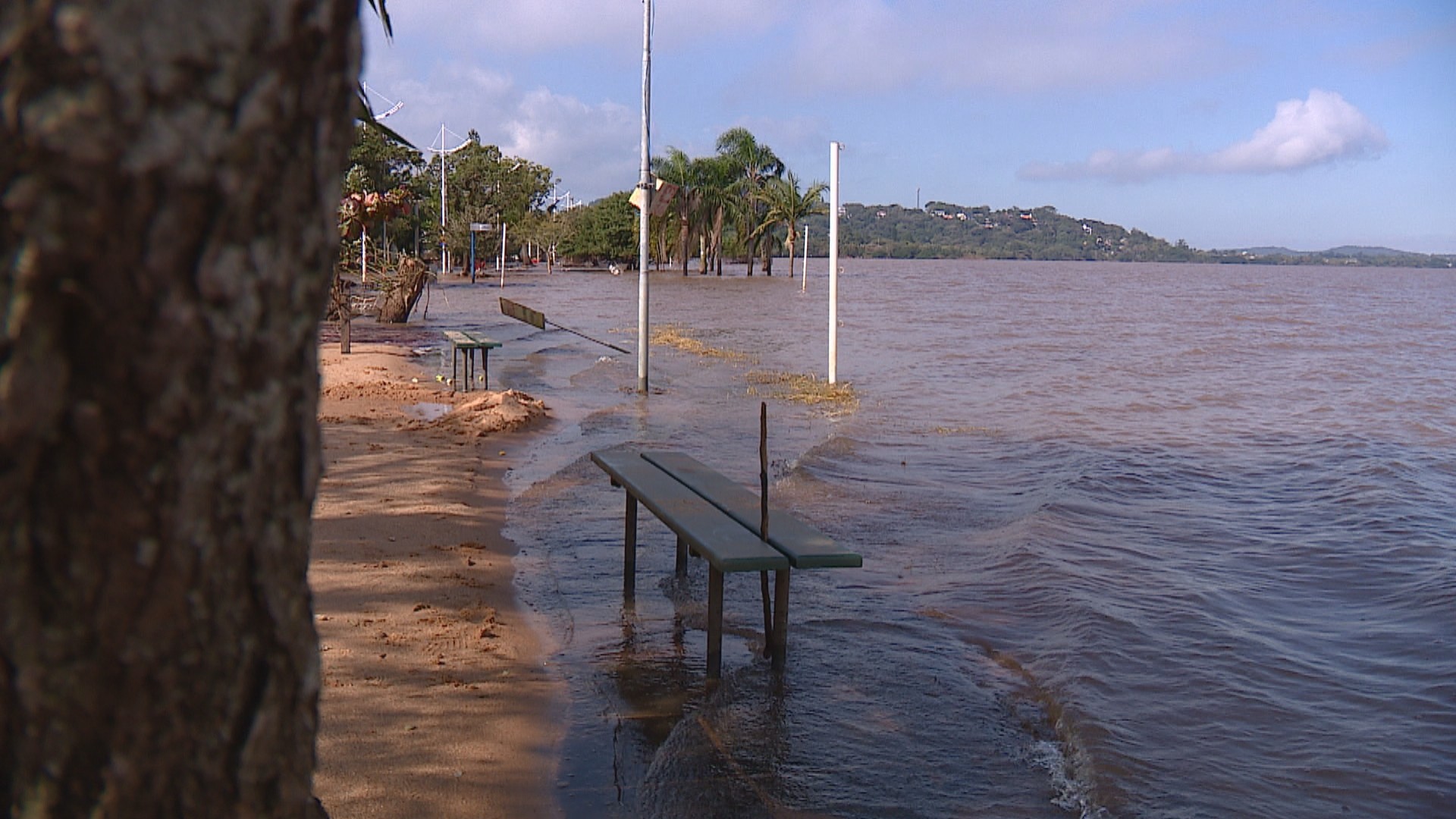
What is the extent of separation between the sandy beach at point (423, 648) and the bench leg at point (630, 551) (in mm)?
611

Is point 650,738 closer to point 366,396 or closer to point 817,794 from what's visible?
point 817,794

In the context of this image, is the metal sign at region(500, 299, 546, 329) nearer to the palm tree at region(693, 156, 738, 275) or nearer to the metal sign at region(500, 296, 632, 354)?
the metal sign at region(500, 296, 632, 354)

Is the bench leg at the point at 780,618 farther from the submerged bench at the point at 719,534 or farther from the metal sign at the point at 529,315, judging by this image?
the metal sign at the point at 529,315

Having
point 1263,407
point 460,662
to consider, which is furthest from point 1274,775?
point 1263,407

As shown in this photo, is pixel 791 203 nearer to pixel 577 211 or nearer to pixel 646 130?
pixel 577 211

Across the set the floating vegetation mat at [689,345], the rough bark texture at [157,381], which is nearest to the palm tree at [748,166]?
the floating vegetation mat at [689,345]

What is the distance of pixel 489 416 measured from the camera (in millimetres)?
11820

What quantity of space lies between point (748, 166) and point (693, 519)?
74.2 metres

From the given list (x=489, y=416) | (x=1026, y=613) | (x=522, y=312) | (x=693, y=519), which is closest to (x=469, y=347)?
(x=489, y=416)

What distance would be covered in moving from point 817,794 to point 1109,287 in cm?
8428

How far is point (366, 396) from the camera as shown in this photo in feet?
42.6

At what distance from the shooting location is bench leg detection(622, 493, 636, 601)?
630 centimetres

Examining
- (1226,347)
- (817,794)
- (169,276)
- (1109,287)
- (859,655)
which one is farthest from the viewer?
(1109,287)

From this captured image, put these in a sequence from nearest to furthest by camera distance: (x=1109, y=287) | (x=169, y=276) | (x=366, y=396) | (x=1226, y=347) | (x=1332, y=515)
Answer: (x=169, y=276)
(x=1332, y=515)
(x=366, y=396)
(x=1226, y=347)
(x=1109, y=287)
